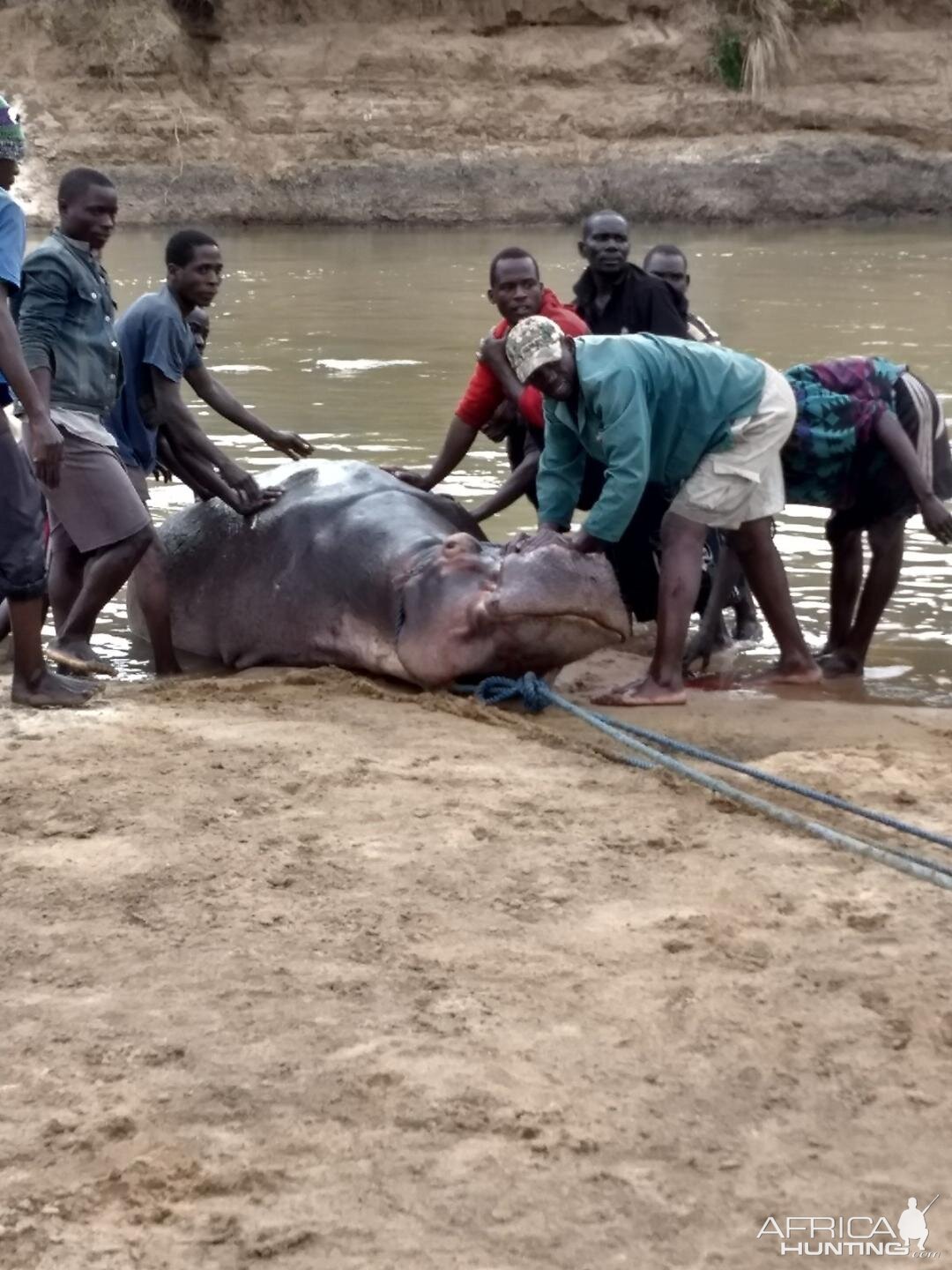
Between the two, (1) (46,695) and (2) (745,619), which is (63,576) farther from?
(2) (745,619)

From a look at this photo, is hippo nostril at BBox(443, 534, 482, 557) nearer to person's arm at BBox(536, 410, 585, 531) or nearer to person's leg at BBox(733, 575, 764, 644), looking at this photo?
person's arm at BBox(536, 410, 585, 531)

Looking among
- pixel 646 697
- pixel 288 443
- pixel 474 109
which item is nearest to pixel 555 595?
pixel 646 697

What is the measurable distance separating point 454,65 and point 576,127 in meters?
2.23

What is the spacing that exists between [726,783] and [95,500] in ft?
8.02

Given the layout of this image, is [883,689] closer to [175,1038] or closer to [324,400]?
[175,1038]

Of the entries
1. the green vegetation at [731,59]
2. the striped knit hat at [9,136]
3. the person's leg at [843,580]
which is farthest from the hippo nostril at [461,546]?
the green vegetation at [731,59]

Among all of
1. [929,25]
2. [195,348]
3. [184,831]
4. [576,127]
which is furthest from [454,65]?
[184,831]

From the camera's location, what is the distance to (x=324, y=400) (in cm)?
1102

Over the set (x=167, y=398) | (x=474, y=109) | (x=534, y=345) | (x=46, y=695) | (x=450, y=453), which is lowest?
(x=46, y=695)

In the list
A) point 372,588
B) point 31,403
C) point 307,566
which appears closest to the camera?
point 31,403

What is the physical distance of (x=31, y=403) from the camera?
4.89 meters

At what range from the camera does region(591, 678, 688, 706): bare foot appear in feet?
18.0

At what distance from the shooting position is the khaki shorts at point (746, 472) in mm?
5527

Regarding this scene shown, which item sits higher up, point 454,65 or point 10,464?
point 454,65
